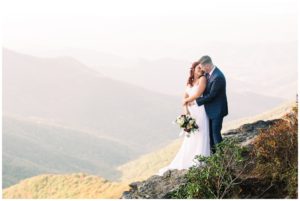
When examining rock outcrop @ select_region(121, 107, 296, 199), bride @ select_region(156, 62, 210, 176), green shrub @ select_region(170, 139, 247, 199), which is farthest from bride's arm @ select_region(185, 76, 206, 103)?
rock outcrop @ select_region(121, 107, 296, 199)

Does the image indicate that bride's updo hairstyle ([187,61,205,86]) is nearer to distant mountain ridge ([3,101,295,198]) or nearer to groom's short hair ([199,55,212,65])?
groom's short hair ([199,55,212,65])

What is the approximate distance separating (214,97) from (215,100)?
7 cm

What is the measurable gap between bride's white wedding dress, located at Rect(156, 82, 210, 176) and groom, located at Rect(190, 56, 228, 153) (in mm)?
137

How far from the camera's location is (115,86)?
109562mm

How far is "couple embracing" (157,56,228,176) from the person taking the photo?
405 inches

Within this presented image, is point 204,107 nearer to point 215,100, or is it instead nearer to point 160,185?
point 215,100

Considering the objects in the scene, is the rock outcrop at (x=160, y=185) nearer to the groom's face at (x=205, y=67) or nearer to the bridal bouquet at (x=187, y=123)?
the bridal bouquet at (x=187, y=123)

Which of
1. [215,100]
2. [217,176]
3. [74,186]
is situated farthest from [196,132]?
[74,186]

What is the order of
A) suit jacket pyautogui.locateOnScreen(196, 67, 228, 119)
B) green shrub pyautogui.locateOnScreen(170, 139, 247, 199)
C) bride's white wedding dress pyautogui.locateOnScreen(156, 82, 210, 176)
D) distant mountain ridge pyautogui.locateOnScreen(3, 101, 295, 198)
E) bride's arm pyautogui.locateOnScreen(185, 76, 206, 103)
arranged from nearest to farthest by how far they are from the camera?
green shrub pyautogui.locateOnScreen(170, 139, 247, 199) → suit jacket pyautogui.locateOnScreen(196, 67, 228, 119) → bride's arm pyautogui.locateOnScreen(185, 76, 206, 103) → bride's white wedding dress pyautogui.locateOnScreen(156, 82, 210, 176) → distant mountain ridge pyautogui.locateOnScreen(3, 101, 295, 198)

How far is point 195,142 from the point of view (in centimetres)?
1092

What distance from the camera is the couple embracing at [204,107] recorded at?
10.3 m

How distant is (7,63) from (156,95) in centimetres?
2501

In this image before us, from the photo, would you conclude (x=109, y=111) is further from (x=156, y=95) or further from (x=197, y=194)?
(x=197, y=194)

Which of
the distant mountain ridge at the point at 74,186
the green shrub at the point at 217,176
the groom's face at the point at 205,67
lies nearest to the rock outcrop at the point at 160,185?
the green shrub at the point at 217,176
